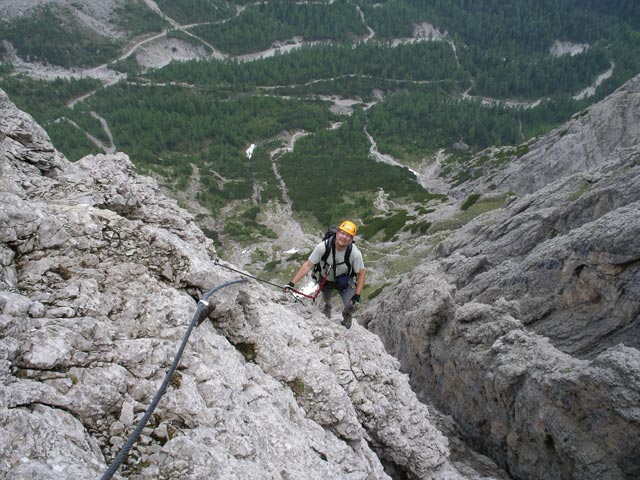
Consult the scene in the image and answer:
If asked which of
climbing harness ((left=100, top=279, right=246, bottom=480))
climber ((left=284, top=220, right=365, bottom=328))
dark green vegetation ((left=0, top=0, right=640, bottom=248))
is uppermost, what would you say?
dark green vegetation ((left=0, top=0, right=640, bottom=248))

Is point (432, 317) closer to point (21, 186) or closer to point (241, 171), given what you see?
point (21, 186)

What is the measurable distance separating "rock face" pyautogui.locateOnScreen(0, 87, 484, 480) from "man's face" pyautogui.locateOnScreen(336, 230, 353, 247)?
2.85 m

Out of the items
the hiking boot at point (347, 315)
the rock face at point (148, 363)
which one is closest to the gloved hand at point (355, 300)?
the hiking boot at point (347, 315)

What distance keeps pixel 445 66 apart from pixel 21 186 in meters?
216

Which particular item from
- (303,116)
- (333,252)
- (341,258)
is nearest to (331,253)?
(333,252)

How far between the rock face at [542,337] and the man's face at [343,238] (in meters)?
8.55

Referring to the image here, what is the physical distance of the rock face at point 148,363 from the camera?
5531mm

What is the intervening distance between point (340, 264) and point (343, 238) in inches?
53.3

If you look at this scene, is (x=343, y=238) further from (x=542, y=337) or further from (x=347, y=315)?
(x=542, y=337)

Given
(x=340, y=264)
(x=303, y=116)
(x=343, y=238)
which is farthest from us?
(x=303, y=116)

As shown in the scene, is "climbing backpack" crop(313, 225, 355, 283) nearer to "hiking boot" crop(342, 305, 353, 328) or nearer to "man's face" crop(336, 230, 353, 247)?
"man's face" crop(336, 230, 353, 247)

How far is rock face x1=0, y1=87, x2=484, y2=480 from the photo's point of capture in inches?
218

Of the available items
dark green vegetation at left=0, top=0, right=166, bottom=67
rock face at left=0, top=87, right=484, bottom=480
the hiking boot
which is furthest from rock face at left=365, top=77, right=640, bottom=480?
dark green vegetation at left=0, top=0, right=166, bottom=67

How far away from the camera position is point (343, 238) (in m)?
10.9
